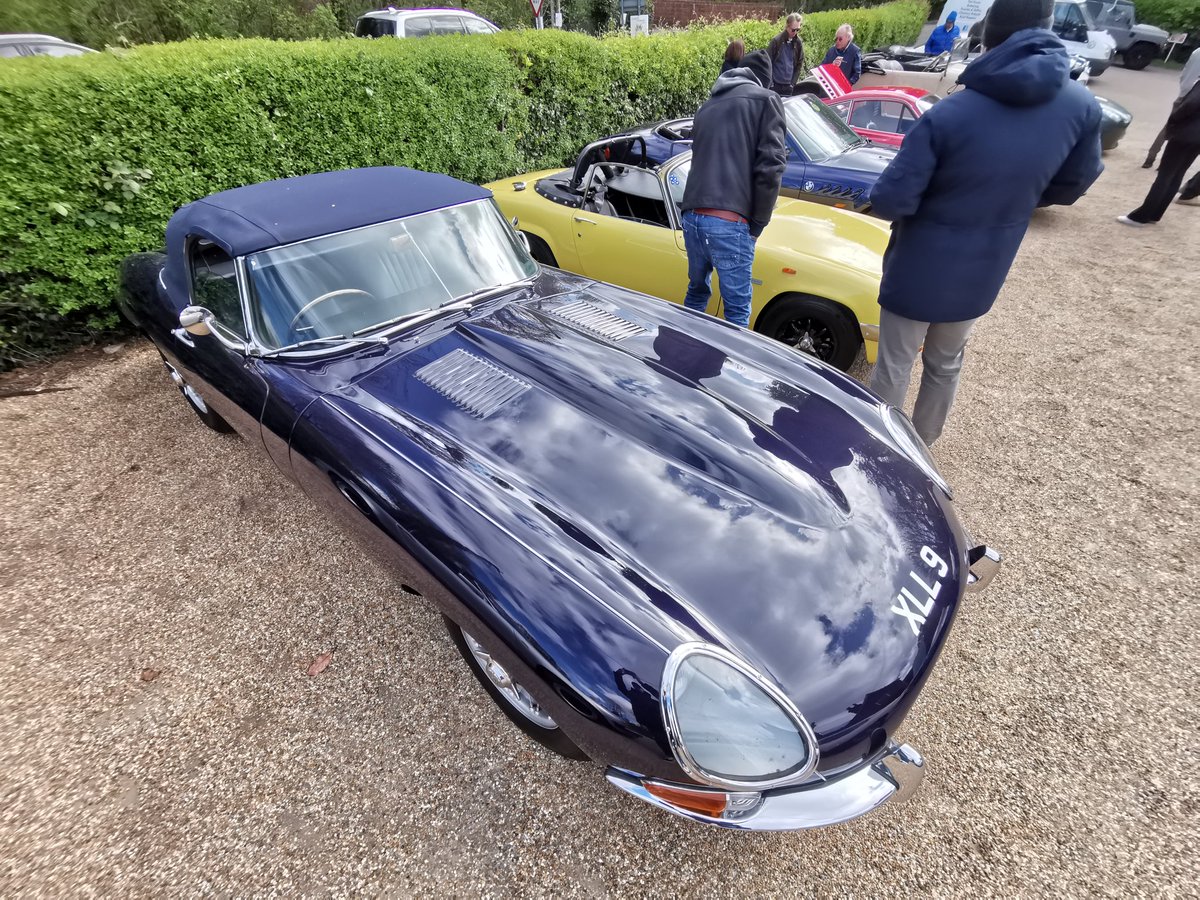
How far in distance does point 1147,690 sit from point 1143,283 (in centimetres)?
526

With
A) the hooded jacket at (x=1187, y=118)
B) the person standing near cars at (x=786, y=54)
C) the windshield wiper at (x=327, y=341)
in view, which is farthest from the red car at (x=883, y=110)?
the windshield wiper at (x=327, y=341)

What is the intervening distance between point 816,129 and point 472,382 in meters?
5.71

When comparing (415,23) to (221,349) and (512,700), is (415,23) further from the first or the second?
(512,700)

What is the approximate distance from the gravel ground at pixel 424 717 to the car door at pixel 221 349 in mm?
704

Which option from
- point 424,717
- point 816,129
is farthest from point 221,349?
point 816,129

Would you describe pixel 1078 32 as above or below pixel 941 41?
above

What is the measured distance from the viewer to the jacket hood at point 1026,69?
2.23m

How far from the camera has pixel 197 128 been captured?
4582mm

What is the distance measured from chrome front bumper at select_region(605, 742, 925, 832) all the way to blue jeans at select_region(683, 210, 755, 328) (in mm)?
2662

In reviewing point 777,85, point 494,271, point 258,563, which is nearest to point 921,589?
point 494,271

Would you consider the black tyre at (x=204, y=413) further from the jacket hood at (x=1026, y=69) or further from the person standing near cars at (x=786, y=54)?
the person standing near cars at (x=786, y=54)

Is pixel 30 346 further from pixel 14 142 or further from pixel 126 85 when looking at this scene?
pixel 126 85

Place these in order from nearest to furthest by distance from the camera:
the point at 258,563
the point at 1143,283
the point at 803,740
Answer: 1. the point at 803,740
2. the point at 258,563
3. the point at 1143,283

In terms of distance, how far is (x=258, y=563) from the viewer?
288 centimetres
